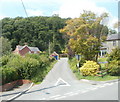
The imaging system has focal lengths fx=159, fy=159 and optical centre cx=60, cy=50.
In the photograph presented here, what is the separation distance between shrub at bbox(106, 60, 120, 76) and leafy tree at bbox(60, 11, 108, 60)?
377 cm

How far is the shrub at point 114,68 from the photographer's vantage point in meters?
19.8

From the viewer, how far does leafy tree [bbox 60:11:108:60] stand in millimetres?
23594

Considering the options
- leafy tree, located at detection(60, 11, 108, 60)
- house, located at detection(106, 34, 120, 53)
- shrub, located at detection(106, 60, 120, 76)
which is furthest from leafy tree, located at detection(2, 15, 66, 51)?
shrub, located at detection(106, 60, 120, 76)

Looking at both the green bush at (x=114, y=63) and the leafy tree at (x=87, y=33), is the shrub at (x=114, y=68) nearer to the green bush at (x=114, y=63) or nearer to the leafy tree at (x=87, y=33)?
the green bush at (x=114, y=63)

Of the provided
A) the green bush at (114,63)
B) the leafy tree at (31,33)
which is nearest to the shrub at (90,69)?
the green bush at (114,63)

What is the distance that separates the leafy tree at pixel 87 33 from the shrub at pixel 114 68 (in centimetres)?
377

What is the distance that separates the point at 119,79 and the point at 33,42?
227 feet

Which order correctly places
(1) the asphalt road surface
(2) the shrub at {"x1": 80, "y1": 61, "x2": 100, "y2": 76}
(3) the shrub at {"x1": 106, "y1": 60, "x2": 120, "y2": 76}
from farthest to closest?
(2) the shrub at {"x1": 80, "y1": 61, "x2": 100, "y2": 76} → (3) the shrub at {"x1": 106, "y1": 60, "x2": 120, "y2": 76} → (1) the asphalt road surface

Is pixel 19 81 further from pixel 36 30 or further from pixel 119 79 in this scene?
pixel 36 30

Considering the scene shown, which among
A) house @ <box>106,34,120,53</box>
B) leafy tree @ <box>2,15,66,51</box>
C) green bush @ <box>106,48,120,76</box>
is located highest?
leafy tree @ <box>2,15,66,51</box>

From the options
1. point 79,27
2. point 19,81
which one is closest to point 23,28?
point 79,27

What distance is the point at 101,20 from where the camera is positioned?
2428 centimetres

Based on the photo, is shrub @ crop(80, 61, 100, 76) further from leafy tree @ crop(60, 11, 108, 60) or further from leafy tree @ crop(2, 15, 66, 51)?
leafy tree @ crop(2, 15, 66, 51)

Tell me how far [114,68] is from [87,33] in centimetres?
716
